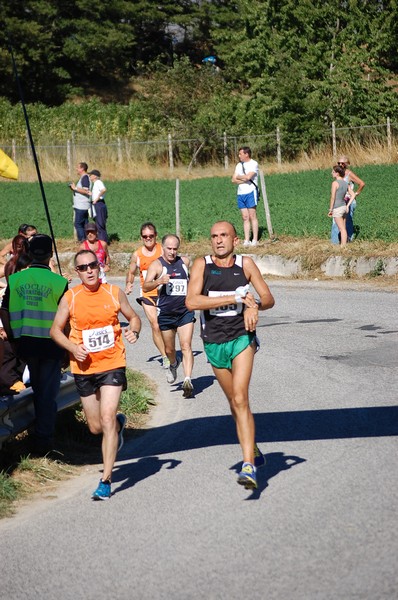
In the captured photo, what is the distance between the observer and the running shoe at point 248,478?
7832 millimetres

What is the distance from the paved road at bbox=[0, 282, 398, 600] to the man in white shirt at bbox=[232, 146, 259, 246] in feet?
35.2

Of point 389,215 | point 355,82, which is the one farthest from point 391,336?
point 355,82

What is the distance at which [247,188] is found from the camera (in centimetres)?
2314

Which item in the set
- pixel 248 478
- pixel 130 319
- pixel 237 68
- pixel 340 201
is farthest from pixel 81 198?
pixel 237 68

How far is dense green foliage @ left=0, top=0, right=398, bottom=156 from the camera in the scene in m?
52.7

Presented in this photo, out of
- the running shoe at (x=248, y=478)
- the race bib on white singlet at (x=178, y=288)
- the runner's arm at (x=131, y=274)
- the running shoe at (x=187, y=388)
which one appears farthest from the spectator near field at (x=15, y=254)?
the running shoe at (x=248, y=478)

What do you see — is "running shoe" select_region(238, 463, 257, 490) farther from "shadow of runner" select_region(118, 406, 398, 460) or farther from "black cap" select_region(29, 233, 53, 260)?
"black cap" select_region(29, 233, 53, 260)

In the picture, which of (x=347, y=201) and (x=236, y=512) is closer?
(x=236, y=512)

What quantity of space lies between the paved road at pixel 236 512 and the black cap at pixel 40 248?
188cm

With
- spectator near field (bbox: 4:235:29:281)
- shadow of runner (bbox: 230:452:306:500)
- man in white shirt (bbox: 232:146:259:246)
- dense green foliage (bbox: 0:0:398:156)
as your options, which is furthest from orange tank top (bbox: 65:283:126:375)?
dense green foliage (bbox: 0:0:398:156)

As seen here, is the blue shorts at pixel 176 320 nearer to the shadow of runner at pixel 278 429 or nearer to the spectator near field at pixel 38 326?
the shadow of runner at pixel 278 429

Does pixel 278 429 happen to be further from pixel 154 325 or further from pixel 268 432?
pixel 154 325

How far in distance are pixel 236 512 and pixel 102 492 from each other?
1142mm

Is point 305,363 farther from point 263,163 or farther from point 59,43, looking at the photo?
point 59,43
